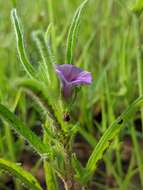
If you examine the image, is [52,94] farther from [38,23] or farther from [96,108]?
[38,23]

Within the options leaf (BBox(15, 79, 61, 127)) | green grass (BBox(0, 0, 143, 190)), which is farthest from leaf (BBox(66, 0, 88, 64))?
leaf (BBox(15, 79, 61, 127))

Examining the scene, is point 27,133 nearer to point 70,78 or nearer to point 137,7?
point 70,78

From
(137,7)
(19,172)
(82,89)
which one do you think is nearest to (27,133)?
(19,172)

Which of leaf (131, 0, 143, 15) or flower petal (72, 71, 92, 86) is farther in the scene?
leaf (131, 0, 143, 15)

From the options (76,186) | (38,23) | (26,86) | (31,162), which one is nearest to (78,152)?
(31,162)

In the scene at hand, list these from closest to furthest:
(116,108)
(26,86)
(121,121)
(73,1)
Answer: (26,86)
(121,121)
(116,108)
(73,1)

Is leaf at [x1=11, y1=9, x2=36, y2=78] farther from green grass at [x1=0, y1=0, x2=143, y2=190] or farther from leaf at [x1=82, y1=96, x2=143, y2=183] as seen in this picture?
leaf at [x1=82, y1=96, x2=143, y2=183]
